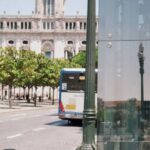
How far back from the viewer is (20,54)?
61656mm

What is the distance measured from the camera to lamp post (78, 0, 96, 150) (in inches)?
492

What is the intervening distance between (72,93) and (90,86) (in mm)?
17147

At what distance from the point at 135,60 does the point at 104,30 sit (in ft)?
2.54

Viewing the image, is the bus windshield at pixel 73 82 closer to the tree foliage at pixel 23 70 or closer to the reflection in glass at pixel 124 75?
the reflection in glass at pixel 124 75

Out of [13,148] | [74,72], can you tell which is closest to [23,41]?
[74,72]

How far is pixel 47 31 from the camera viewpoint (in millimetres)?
141000

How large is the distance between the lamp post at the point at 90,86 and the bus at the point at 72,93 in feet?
54.7

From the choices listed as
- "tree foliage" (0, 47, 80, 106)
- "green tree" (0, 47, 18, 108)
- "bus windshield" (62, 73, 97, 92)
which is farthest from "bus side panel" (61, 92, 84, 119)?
"tree foliage" (0, 47, 80, 106)

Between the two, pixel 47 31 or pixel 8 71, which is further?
pixel 47 31

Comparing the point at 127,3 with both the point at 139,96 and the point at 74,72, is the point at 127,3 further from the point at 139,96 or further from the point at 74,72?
the point at 74,72

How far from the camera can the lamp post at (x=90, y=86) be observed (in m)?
12.5

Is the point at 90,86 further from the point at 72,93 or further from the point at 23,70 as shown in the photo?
the point at 23,70

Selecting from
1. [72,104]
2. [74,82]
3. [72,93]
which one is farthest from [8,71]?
[74,82]

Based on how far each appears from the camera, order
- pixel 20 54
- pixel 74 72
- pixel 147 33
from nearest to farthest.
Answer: pixel 147 33 < pixel 74 72 < pixel 20 54
